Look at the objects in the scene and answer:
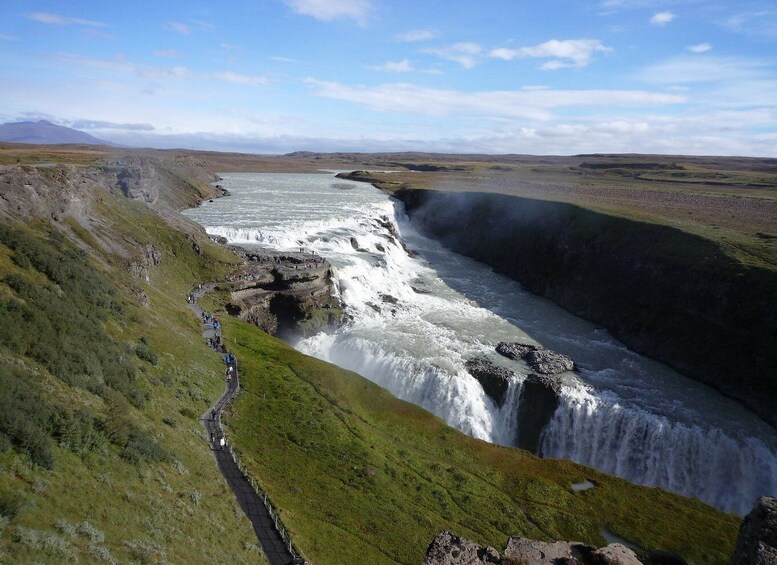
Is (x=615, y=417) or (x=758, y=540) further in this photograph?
(x=615, y=417)

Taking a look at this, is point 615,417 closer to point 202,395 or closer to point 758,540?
point 758,540

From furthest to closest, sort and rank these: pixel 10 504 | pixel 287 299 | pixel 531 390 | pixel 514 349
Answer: pixel 287 299, pixel 514 349, pixel 531 390, pixel 10 504

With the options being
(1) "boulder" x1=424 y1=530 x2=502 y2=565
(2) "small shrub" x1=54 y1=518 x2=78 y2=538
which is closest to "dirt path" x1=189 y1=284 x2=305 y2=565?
(1) "boulder" x1=424 y1=530 x2=502 y2=565

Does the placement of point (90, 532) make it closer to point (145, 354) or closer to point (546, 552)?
point (546, 552)

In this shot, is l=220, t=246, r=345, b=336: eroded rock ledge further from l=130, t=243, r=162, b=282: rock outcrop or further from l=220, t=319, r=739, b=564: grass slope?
l=220, t=319, r=739, b=564: grass slope

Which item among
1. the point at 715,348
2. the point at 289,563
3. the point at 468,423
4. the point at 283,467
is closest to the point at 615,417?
the point at 468,423

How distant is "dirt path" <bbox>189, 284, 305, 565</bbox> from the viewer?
20.0 metres

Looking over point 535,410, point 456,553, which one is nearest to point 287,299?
point 535,410

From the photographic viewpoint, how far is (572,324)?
6334 centimetres

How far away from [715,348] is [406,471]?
37.0m

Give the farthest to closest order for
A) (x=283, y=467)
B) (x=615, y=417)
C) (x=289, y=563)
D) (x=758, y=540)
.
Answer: (x=615, y=417)
(x=283, y=467)
(x=289, y=563)
(x=758, y=540)

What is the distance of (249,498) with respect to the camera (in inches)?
910

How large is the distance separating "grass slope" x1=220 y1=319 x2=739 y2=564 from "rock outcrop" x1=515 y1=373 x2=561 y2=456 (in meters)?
4.45

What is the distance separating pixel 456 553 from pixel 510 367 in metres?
33.4
